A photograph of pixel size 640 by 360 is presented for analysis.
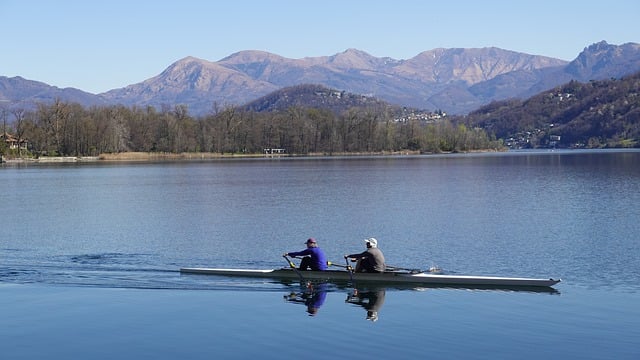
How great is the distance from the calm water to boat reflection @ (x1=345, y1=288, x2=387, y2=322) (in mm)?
135

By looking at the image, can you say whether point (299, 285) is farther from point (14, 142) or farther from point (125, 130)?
point (14, 142)

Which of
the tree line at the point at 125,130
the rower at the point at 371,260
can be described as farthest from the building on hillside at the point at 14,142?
the rower at the point at 371,260

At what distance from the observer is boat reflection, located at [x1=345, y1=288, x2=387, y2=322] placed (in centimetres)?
2313

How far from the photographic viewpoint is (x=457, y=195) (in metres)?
65.2

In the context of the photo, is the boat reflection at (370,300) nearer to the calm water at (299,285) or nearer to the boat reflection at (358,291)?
the boat reflection at (358,291)

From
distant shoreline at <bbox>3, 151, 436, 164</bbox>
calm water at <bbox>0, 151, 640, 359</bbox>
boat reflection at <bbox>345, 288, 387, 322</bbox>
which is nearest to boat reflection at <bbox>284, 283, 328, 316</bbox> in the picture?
calm water at <bbox>0, 151, 640, 359</bbox>

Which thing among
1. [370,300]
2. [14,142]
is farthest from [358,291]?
[14,142]

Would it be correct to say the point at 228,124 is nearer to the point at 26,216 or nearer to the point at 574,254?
the point at 26,216

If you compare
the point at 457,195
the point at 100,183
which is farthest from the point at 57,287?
the point at 100,183

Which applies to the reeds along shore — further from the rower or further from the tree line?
the rower

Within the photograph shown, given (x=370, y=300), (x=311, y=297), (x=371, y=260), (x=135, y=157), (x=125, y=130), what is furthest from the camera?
(x=135, y=157)

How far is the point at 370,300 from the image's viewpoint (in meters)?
24.8

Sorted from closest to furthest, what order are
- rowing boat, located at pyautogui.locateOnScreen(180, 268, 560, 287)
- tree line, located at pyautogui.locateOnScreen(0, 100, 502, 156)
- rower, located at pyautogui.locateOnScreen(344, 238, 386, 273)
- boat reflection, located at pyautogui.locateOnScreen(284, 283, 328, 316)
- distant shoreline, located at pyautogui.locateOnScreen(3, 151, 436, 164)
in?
boat reflection, located at pyautogui.locateOnScreen(284, 283, 328, 316) < rowing boat, located at pyautogui.locateOnScreen(180, 268, 560, 287) < rower, located at pyautogui.locateOnScreen(344, 238, 386, 273) < tree line, located at pyautogui.locateOnScreen(0, 100, 502, 156) < distant shoreline, located at pyautogui.locateOnScreen(3, 151, 436, 164)

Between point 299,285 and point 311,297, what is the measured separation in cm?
175
